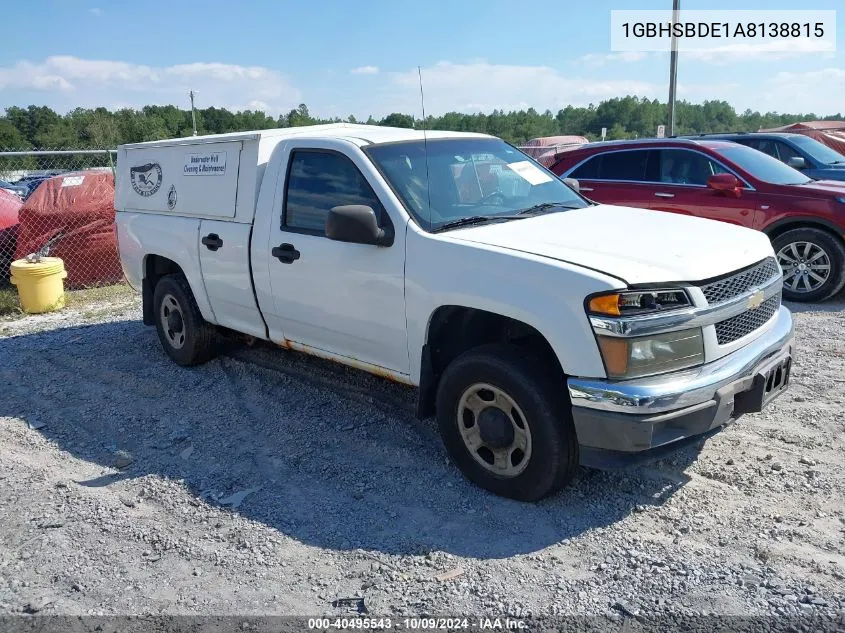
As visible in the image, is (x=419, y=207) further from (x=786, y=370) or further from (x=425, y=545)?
(x=786, y=370)

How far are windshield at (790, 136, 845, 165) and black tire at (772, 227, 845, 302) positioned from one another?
15.5ft

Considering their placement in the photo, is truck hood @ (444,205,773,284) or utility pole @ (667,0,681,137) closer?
truck hood @ (444,205,773,284)

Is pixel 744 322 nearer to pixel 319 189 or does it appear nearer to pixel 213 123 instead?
pixel 319 189

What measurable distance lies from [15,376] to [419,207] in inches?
174

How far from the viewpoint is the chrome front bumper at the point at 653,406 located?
10.9ft

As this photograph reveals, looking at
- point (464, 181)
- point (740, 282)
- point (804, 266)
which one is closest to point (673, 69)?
point (804, 266)

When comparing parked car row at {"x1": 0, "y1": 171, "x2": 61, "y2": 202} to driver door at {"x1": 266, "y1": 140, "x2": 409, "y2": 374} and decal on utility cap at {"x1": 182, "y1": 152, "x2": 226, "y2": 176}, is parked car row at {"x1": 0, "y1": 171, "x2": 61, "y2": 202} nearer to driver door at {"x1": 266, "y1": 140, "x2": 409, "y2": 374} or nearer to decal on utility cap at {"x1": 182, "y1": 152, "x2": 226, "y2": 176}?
decal on utility cap at {"x1": 182, "y1": 152, "x2": 226, "y2": 176}

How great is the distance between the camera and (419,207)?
4.29m

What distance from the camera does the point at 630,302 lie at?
3.34m

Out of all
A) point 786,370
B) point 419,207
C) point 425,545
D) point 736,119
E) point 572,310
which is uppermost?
point 736,119

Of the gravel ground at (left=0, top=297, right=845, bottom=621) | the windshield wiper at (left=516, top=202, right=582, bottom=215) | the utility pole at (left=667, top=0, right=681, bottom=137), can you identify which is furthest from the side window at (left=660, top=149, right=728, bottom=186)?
the utility pole at (left=667, top=0, right=681, bottom=137)

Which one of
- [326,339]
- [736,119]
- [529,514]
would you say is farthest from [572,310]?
[736,119]

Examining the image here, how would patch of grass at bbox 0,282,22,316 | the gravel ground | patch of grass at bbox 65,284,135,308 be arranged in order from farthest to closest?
patch of grass at bbox 65,284,135,308, patch of grass at bbox 0,282,22,316, the gravel ground

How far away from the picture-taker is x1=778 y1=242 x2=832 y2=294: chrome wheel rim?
8.02 metres
